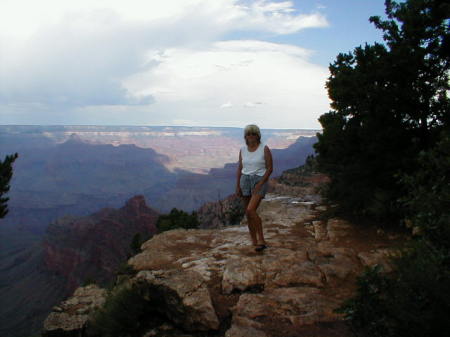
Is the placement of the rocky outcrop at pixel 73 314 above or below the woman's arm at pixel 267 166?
below

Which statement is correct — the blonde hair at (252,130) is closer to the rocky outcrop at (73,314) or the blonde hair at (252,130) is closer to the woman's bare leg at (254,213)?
the woman's bare leg at (254,213)

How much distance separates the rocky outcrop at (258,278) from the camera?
3750mm

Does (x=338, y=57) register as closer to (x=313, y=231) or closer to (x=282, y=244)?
(x=313, y=231)

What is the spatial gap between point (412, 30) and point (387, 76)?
2.83 feet

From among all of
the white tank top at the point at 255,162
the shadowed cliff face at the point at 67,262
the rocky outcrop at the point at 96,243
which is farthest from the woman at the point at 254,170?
the rocky outcrop at the point at 96,243

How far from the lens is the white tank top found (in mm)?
5418

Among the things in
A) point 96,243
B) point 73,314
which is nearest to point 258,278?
point 73,314

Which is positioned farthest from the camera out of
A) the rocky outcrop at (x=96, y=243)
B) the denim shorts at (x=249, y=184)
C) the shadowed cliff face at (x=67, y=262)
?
the rocky outcrop at (x=96, y=243)

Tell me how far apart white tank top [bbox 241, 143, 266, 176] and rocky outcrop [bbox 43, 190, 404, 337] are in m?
1.32

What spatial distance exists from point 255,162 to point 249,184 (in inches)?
14.6

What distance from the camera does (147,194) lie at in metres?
168

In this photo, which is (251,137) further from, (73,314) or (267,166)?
(73,314)

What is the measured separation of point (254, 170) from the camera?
546 cm

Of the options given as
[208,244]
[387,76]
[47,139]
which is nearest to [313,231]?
[208,244]
